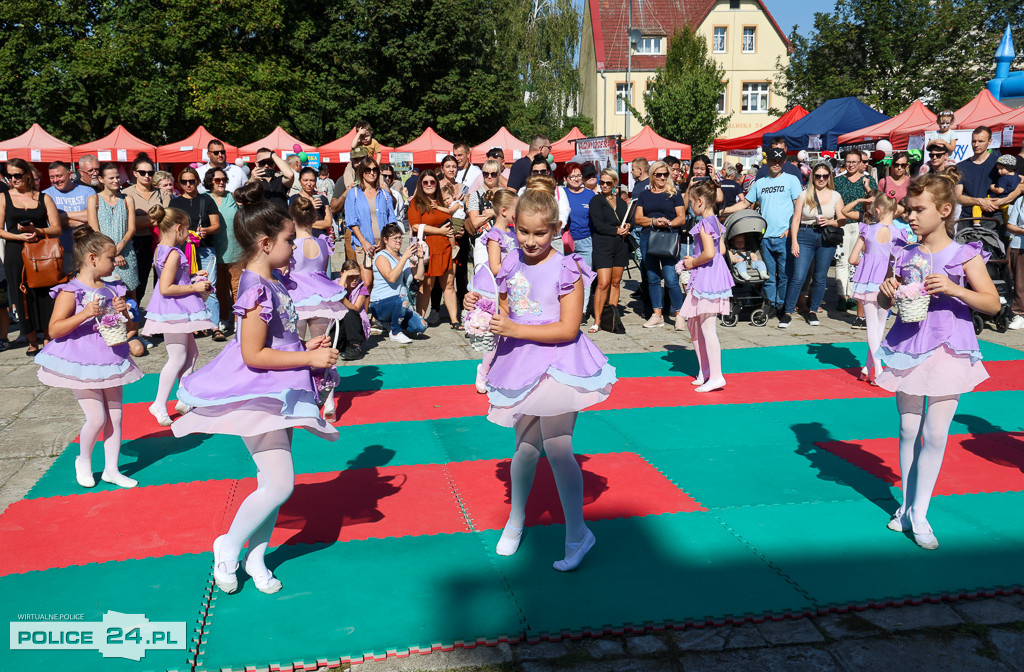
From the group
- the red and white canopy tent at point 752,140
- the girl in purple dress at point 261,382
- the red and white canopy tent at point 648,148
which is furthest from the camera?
the red and white canopy tent at point 648,148

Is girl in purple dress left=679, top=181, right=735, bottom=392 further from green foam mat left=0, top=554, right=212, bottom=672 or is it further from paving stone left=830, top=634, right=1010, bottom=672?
green foam mat left=0, top=554, right=212, bottom=672

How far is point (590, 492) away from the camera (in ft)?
17.6

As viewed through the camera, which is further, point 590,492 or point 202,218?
point 202,218

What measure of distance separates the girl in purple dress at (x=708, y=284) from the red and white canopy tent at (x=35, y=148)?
2479 centimetres

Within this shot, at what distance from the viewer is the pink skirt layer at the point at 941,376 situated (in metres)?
4.29

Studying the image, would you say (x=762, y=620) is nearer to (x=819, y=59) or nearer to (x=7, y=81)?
(x=819, y=59)

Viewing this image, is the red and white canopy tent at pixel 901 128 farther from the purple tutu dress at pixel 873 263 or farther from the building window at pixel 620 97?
the building window at pixel 620 97

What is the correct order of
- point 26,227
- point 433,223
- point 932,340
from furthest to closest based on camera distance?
point 433,223
point 26,227
point 932,340

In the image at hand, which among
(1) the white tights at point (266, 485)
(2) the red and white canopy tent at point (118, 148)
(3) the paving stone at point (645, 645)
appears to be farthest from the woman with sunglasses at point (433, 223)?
(2) the red and white canopy tent at point (118, 148)

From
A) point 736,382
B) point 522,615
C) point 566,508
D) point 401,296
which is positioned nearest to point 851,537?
point 566,508

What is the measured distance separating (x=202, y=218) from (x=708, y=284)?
6.46 m

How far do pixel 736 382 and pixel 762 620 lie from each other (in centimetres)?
470

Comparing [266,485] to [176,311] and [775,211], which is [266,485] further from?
[775,211]

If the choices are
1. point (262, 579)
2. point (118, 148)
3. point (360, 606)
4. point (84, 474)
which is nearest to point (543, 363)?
point (360, 606)
